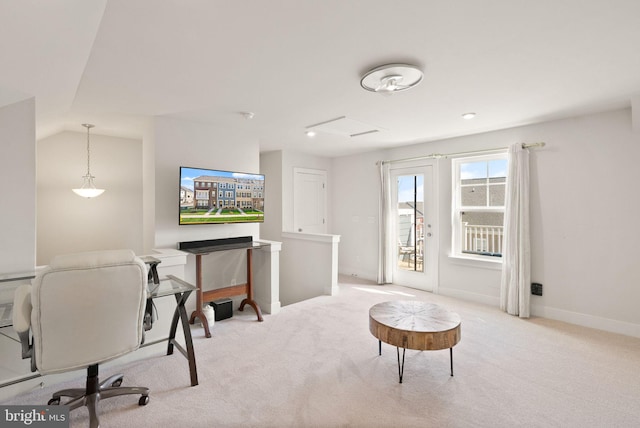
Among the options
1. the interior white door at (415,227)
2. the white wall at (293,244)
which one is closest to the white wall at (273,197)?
the white wall at (293,244)

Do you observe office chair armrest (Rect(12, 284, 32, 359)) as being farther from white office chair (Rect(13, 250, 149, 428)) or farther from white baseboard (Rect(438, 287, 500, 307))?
white baseboard (Rect(438, 287, 500, 307))

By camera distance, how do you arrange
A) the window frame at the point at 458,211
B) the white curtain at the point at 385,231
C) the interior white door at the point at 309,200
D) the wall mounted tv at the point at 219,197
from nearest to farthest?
the wall mounted tv at the point at 219,197 → the window frame at the point at 458,211 → the white curtain at the point at 385,231 → the interior white door at the point at 309,200

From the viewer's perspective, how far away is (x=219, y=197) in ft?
11.9

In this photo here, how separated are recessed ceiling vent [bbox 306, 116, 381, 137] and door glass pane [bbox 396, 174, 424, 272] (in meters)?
1.42

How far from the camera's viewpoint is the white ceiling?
1540 mm

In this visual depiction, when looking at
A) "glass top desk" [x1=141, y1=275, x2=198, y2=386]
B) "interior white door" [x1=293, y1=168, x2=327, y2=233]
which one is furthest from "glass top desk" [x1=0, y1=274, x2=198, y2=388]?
"interior white door" [x1=293, y1=168, x2=327, y2=233]

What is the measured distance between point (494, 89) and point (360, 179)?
3286 mm

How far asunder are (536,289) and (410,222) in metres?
1.97

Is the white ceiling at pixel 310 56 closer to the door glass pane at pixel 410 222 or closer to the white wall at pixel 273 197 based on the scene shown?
the door glass pane at pixel 410 222

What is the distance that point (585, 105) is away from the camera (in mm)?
3055

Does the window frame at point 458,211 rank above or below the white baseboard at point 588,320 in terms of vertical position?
above

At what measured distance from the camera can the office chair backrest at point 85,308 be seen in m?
1.54

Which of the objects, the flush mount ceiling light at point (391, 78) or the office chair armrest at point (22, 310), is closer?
the office chair armrest at point (22, 310)

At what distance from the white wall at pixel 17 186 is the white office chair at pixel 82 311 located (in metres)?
0.98
